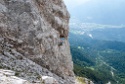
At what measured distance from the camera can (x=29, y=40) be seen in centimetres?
2542

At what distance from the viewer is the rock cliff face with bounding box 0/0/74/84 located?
74.5 feet

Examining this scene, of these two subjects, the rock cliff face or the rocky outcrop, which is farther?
the rock cliff face

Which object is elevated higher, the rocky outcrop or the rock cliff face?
the rock cliff face

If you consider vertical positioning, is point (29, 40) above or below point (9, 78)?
above

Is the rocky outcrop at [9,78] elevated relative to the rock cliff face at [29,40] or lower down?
lower down

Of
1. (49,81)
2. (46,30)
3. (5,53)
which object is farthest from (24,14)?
(49,81)

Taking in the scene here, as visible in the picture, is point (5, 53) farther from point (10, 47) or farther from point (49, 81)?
point (49, 81)

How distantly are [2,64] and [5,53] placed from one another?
1.94 meters

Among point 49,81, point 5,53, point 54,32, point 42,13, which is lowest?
point 49,81

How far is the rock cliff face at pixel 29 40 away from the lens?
2270cm

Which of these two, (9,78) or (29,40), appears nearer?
(9,78)

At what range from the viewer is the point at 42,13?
1180 inches

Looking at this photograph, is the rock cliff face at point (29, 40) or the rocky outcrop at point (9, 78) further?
the rock cliff face at point (29, 40)

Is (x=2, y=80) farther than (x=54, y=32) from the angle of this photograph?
No
